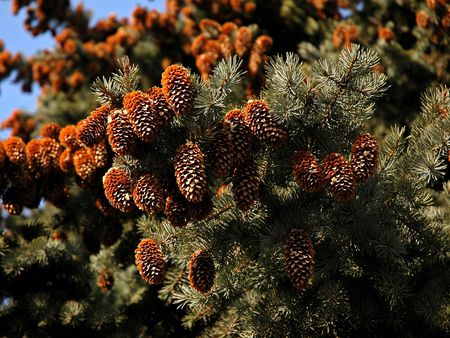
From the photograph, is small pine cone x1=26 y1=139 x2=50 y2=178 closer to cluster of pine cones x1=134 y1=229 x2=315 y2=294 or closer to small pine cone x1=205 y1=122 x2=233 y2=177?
cluster of pine cones x1=134 y1=229 x2=315 y2=294

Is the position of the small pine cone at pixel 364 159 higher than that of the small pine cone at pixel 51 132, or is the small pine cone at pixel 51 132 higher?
the small pine cone at pixel 51 132

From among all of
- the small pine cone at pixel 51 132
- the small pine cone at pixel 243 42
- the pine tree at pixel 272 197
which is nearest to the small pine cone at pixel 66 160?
the pine tree at pixel 272 197

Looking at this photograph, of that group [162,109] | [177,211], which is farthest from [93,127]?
[177,211]

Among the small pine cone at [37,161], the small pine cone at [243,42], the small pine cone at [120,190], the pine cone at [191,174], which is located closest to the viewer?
the pine cone at [191,174]

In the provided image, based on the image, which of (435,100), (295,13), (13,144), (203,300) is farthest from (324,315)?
(295,13)

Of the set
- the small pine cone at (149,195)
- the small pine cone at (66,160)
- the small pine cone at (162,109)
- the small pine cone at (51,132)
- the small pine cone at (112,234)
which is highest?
the small pine cone at (51,132)

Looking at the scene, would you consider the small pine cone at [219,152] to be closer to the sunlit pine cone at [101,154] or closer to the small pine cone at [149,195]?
the small pine cone at [149,195]
